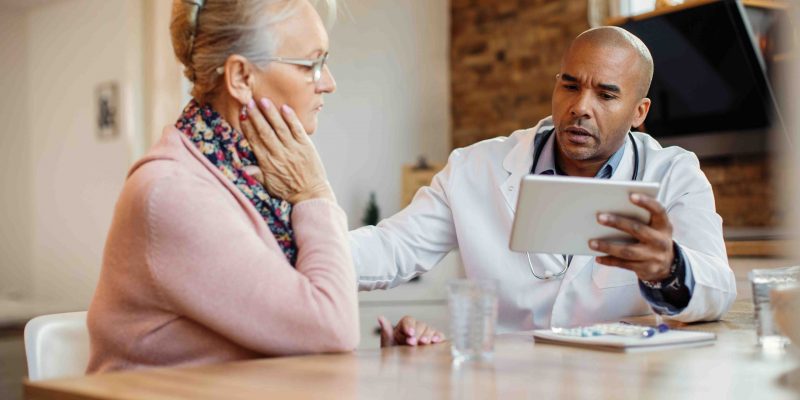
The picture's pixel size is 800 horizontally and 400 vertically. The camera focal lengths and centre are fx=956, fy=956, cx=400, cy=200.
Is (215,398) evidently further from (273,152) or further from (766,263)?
(766,263)

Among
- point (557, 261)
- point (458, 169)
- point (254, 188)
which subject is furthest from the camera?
point (458, 169)

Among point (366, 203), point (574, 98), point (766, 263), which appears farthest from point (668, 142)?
point (574, 98)

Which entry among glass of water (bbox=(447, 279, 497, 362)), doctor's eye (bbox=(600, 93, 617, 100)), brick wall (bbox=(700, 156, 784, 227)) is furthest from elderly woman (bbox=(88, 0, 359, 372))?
brick wall (bbox=(700, 156, 784, 227))

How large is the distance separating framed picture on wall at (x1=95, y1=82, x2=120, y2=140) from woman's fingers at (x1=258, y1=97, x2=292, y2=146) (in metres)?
4.27

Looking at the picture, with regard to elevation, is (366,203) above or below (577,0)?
below

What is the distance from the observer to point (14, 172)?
280 inches

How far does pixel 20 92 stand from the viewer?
7.16 m

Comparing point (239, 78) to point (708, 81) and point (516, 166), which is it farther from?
point (708, 81)

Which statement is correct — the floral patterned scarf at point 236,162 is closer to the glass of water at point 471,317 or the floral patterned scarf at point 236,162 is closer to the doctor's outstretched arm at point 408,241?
the glass of water at point 471,317

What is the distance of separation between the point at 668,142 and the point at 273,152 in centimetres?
323

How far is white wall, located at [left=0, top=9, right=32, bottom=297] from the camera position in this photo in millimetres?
6934

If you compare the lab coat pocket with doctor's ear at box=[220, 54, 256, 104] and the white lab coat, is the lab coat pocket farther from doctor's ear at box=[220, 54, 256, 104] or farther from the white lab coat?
doctor's ear at box=[220, 54, 256, 104]

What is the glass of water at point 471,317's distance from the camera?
121 cm

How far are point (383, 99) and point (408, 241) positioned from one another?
11.4 feet
